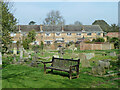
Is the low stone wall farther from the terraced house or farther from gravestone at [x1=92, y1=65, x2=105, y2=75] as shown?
gravestone at [x1=92, y1=65, x2=105, y2=75]

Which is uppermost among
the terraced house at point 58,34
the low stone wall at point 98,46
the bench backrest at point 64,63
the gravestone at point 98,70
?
the terraced house at point 58,34

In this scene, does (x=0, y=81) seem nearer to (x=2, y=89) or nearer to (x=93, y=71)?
(x=2, y=89)

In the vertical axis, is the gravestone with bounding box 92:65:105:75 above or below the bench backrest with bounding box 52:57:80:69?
below

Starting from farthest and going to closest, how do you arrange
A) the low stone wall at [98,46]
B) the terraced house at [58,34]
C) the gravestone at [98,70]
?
the terraced house at [58,34] → the low stone wall at [98,46] → the gravestone at [98,70]

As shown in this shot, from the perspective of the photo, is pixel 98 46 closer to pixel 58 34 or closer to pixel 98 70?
pixel 98 70

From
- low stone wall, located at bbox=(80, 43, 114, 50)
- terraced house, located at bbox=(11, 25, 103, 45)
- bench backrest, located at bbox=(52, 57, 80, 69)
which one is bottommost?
bench backrest, located at bbox=(52, 57, 80, 69)

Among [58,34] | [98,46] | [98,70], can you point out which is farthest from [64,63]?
[58,34]

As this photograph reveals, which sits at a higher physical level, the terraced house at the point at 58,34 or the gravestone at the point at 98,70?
the terraced house at the point at 58,34

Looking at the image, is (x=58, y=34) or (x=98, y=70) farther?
(x=58, y=34)

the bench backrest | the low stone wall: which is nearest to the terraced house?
the low stone wall

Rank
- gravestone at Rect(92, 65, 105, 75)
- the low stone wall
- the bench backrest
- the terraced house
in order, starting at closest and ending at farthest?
the bench backrest < gravestone at Rect(92, 65, 105, 75) < the low stone wall < the terraced house

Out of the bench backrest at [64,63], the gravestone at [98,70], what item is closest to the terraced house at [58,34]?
the bench backrest at [64,63]

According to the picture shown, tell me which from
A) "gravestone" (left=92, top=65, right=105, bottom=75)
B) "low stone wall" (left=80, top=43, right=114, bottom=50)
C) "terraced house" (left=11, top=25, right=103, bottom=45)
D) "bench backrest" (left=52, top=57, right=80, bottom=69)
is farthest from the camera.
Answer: "terraced house" (left=11, top=25, right=103, bottom=45)

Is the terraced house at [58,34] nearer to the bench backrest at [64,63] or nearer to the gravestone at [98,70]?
the bench backrest at [64,63]
